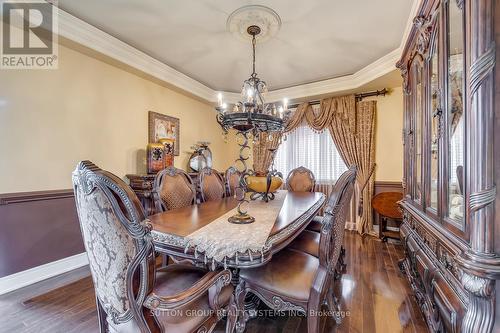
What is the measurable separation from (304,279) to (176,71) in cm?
350

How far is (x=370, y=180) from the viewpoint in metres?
3.84

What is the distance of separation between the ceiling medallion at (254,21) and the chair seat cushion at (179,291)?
2287 mm

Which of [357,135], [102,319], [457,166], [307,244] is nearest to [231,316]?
[102,319]

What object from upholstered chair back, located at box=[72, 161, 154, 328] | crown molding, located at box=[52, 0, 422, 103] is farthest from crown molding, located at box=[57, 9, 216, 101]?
upholstered chair back, located at box=[72, 161, 154, 328]

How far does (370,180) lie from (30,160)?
182 inches

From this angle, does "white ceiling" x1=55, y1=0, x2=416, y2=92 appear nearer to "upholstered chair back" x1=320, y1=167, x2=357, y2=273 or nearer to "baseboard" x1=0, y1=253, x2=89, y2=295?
"upholstered chair back" x1=320, y1=167, x2=357, y2=273

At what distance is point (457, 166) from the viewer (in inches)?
42.7

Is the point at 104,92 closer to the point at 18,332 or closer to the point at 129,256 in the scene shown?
the point at 18,332

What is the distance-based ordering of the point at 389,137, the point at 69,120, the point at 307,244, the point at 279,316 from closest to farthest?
the point at 279,316, the point at 307,244, the point at 69,120, the point at 389,137

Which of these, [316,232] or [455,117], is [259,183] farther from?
[455,117]

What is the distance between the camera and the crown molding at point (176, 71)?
2.31 meters

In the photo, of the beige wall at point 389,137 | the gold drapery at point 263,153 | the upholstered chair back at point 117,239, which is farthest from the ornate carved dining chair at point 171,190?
the beige wall at point 389,137

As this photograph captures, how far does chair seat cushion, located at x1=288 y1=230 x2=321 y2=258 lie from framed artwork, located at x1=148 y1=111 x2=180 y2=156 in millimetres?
2692

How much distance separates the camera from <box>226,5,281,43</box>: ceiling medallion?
213cm
